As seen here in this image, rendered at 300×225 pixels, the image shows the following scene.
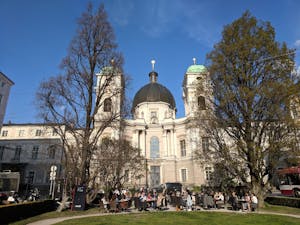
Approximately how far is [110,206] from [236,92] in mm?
13374

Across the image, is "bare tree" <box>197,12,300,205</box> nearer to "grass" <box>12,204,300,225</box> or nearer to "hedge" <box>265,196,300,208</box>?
"hedge" <box>265,196,300,208</box>

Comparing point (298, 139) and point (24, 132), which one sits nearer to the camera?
point (298, 139)

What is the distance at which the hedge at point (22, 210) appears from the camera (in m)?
11.1

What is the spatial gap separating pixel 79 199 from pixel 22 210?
4.16m

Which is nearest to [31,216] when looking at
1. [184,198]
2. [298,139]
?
[184,198]

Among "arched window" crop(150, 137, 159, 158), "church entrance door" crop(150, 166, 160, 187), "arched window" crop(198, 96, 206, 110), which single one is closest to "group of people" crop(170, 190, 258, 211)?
"arched window" crop(198, 96, 206, 110)

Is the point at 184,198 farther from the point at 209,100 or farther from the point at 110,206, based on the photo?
the point at 209,100

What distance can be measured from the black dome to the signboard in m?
37.6

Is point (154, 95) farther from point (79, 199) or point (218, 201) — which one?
point (79, 199)

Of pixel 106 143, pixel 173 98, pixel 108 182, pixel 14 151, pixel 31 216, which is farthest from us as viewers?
pixel 173 98

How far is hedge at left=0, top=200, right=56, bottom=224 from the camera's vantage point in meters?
11.1

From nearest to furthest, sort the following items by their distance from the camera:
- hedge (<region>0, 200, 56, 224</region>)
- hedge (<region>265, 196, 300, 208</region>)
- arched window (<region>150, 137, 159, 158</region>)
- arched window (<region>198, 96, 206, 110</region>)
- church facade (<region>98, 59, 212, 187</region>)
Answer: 1. hedge (<region>0, 200, 56, 224</region>)
2. hedge (<region>265, 196, 300, 208</region>)
3. arched window (<region>198, 96, 206, 110</region>)
4. church facade (<region>98, 59, 212, 187</region>)
5. arched window (<region>150, 137, 159, 158</region>)

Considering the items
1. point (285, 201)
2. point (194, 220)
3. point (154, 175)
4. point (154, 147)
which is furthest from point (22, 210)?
point (154, 147)

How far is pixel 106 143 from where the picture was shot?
98.1 feet
